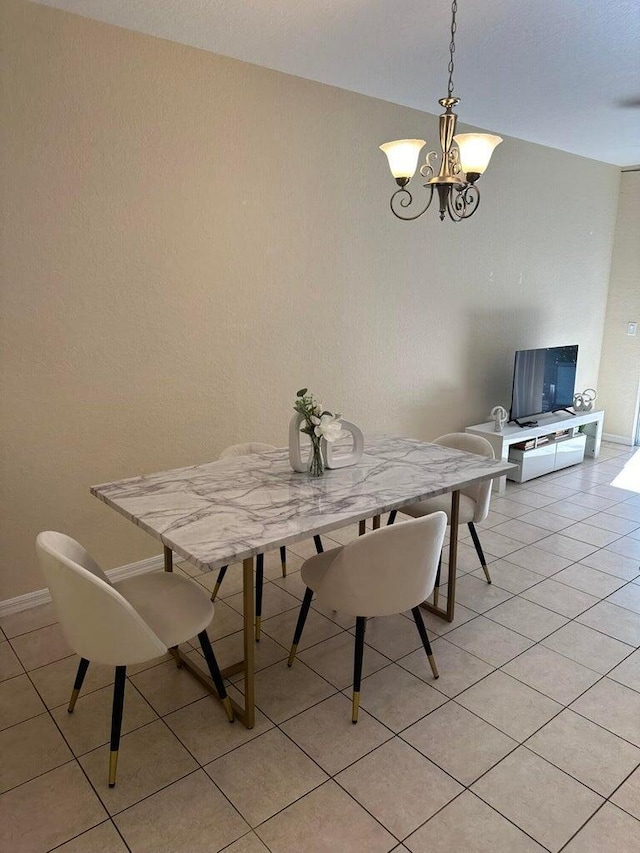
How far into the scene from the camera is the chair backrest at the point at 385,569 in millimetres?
2059

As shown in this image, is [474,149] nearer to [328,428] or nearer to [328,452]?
[328,428]

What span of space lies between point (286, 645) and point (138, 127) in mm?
2451

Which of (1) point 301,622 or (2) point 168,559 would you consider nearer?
(1) point 301,622

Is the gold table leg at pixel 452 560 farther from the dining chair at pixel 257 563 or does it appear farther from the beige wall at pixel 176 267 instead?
the beige wall at pixel 176 267

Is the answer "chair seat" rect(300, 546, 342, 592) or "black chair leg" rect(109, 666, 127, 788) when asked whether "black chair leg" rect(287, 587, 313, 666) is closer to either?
"chair seat" rect(300, 546, 342, 592)

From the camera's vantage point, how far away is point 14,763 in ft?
6.55

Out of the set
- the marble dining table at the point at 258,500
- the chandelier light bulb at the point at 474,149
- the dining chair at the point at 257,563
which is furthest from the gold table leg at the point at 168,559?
the chandelier light bulb at the point at 474,149

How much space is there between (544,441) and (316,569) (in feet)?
10.9

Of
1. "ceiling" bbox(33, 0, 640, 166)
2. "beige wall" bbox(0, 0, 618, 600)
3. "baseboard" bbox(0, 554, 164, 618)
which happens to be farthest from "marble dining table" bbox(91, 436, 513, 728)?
"ceiling" bbox(33, 0, 640, 166)

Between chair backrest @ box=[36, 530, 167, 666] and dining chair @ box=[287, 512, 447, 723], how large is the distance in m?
0.63

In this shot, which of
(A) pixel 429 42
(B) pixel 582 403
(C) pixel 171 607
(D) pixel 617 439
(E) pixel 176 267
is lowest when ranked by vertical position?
(D) pixel 617 439

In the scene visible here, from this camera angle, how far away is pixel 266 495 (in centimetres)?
230

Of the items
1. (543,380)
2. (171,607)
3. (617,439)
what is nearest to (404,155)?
(171,607)

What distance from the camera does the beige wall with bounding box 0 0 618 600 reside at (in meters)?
2.67
